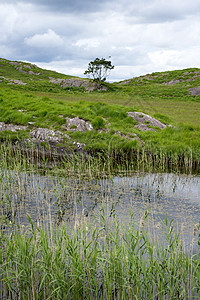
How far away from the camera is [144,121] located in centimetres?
2370

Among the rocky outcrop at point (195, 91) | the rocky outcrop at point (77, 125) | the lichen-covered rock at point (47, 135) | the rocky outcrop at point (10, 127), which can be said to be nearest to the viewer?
the lichen-covered rock at point (47, 135)

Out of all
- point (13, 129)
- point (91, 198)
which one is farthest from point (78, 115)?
point (91, 198)

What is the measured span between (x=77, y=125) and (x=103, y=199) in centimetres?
1154

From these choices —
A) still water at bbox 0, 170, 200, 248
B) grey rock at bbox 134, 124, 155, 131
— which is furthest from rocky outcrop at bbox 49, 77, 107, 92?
still water at bbox 0, 170, 200, 248

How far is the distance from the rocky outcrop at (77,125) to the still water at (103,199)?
705cm

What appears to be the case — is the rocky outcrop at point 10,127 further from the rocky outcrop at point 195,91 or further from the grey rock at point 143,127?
the rocky outcrop at point 195,91

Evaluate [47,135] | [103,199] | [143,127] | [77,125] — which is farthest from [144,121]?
[103,199]

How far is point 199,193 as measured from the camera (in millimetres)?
12859

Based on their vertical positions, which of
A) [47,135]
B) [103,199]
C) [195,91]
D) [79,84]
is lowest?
[103,199]

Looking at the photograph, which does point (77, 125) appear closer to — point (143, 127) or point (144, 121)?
point (143, 127)

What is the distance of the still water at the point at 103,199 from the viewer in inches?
391

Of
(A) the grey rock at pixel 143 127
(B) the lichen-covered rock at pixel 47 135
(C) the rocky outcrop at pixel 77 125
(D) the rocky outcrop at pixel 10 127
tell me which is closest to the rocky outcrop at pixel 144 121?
(A) the grey rock at pixel 143 127

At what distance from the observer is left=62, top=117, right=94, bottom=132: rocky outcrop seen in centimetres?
2100

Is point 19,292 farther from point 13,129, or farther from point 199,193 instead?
point 13,129
